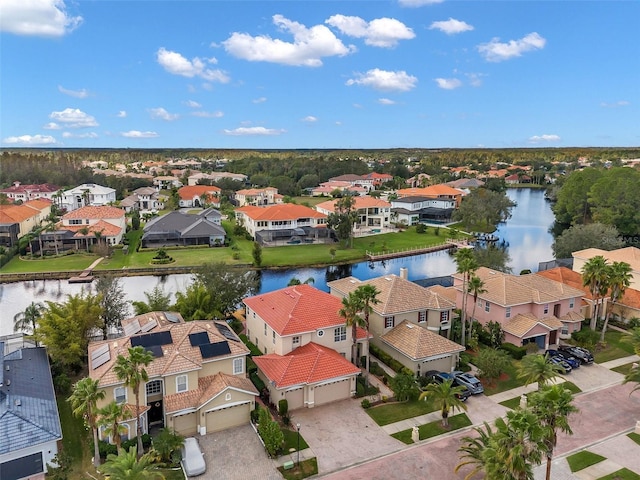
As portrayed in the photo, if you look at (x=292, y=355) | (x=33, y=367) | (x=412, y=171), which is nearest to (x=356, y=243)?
(x=292, y=355)

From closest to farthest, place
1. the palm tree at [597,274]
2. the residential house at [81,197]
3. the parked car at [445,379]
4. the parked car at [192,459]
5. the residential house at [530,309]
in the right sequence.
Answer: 1. the parked car at [192,459]
2. the parked car at [445,379]
3. the residential house at [530,309]
4. the palm tree at [597,274]
5. the residential house at [81,197]

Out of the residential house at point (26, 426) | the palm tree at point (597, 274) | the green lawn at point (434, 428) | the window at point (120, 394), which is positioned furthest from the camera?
the palm tree at point (597, 274)

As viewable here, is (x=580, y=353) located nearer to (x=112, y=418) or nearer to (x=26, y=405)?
(x=112, y=418)

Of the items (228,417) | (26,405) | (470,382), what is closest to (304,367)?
(228,417)

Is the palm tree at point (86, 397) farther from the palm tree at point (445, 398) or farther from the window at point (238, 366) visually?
the palm tree at point (445, 398)

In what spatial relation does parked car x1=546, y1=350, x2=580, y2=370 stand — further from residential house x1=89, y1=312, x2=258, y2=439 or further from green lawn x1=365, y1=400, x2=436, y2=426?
residential house x1=89, y1=312, x2=258, y2=439

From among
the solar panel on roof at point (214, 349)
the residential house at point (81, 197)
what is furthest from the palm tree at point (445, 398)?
the residential house at point (81, 197)
